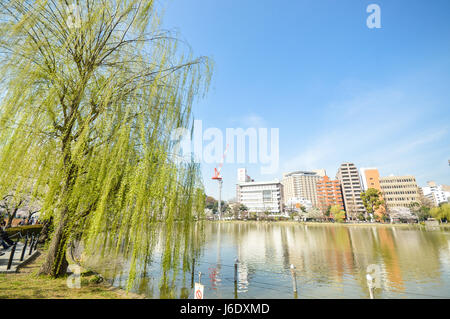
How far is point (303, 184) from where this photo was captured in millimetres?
129250

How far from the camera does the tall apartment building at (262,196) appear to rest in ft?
355

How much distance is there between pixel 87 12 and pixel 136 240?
641cm

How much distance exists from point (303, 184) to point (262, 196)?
114ft

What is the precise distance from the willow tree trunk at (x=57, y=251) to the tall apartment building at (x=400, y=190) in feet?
308

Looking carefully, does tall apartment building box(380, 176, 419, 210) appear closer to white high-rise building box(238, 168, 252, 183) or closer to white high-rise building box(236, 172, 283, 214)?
white high-rise building box(236, 172, 283, 214)

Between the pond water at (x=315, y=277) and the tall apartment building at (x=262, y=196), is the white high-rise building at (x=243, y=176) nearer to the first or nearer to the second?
the tall apartment building at (x=262, y=196)

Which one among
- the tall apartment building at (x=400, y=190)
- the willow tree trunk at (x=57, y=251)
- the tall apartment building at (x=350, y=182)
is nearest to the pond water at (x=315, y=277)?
the willow tree trunk at (x=57, y=251)

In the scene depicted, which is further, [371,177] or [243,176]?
[243,176]

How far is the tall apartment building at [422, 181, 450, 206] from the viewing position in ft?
387

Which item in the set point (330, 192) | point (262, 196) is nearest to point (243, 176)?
point (262, 196)

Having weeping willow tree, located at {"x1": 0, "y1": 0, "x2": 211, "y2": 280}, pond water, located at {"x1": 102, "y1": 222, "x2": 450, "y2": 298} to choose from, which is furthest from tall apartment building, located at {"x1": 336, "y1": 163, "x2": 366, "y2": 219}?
weeping willow tree, located at {"x1": 0, "y1": 0, "x2": 211, "y2": 280}

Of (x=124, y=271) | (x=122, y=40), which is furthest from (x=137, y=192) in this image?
(x=124, y=271)

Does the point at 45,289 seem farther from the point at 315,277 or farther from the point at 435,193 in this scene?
the point at 435,193

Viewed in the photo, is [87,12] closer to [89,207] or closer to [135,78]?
[135,78]
